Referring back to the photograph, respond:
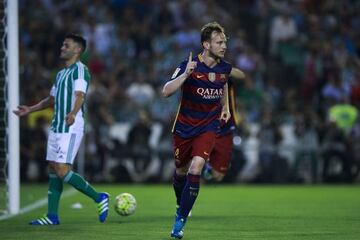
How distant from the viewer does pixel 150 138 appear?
22766 mm

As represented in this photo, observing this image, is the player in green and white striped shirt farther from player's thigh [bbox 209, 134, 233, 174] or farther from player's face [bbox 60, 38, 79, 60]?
player's thigh [bbox 209, 134, 233, 174]

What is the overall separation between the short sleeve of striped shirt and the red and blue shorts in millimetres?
1466

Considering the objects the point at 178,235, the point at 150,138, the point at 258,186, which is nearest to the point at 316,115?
the point at 258,186

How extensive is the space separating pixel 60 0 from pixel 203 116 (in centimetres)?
1599

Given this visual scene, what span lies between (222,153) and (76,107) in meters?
3.69

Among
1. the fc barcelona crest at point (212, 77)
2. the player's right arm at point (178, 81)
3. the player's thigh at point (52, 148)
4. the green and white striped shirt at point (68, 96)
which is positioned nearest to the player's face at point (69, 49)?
the green and white striped shirt at point (68, 96)

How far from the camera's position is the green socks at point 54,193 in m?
11.6

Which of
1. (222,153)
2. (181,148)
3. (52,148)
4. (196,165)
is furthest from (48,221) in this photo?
(222,153)

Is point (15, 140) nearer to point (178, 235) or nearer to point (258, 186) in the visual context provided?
point (178, 235)

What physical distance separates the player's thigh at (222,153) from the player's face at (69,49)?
332 centimetres

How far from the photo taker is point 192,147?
1054 cm

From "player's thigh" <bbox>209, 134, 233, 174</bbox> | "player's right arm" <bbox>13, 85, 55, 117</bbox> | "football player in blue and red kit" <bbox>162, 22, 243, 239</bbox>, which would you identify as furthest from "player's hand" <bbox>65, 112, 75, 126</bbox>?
"player's thigh" <bbox>209, 134, 233, 174</bbox>

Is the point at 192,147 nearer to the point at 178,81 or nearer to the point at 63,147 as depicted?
the point at 178,81

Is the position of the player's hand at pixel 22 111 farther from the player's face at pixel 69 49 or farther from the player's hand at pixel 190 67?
→ the player's hand at pixel 190 67
